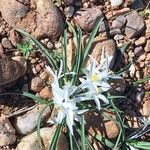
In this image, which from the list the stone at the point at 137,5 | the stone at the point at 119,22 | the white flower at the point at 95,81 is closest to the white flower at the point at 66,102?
the white flower at the point at 95,81

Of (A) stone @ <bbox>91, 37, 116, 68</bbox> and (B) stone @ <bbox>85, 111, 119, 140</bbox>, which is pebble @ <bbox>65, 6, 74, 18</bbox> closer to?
(A) stone @ <bbox>91, 37, 116, 68</bbox>

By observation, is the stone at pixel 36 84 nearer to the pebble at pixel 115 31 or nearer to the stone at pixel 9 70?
the stone at pixel 9 70

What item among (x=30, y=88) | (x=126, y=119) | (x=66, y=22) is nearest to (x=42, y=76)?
(x=30, y=88)

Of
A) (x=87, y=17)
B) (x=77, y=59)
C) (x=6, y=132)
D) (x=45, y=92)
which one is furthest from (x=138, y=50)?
(x=6, y=132)

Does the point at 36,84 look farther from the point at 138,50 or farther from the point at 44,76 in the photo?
A: the point at 138,50

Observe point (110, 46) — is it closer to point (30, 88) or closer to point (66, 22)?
point (66, 22)

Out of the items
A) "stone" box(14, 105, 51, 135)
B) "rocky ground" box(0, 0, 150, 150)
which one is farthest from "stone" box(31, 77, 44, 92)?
"stone" box(14, 105, 51, 135)
